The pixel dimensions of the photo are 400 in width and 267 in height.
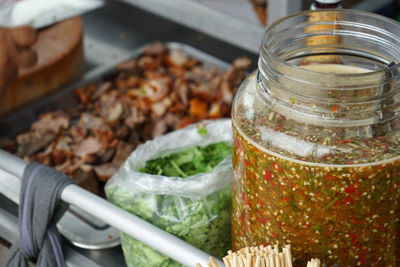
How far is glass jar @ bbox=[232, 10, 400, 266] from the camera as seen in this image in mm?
705

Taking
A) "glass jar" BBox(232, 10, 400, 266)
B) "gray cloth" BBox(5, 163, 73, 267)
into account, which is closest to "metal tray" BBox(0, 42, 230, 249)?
"gray cloth" BBox(5, 163, 73, 267)

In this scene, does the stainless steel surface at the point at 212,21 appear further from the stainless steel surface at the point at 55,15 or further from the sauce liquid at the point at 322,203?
the sauce liquid at the point at 322,203

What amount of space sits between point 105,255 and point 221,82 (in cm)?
67

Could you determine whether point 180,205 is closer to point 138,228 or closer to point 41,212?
point 138,228

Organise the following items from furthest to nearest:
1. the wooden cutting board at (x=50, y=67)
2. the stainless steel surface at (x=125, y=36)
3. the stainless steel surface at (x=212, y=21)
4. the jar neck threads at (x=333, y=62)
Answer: the stainless steel surface at (x=125, y=36) < the wooden cutting board at (x=50, y=67) < the stainless steel surface at (x=212, y=21) < the jar neck threads at (x=333, y=62)

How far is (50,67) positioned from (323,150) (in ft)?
3.64

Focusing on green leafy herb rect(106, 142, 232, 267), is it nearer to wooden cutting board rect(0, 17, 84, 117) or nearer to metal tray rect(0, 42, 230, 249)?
metal tray rect(0, 42, 230, 249)

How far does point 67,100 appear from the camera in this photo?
1.65 meters

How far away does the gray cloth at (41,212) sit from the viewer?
1.01 metres

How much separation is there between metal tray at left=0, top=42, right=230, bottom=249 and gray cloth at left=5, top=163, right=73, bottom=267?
4.1 inches

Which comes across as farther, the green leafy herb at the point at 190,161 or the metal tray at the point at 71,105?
the metal tray at the point at 71,105

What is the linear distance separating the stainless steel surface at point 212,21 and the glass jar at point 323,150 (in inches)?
24.0

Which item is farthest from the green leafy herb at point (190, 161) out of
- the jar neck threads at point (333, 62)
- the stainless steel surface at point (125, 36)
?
the stainless steel surface at point (125, 36)

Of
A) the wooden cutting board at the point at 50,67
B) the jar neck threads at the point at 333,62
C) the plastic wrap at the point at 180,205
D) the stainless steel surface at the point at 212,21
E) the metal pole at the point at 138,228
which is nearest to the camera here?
the jar neck threads at the point at 333,62
